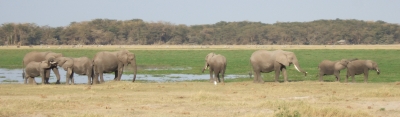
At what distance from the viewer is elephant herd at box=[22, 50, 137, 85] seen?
83.4ft

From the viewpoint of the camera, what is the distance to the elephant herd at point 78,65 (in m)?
25.4

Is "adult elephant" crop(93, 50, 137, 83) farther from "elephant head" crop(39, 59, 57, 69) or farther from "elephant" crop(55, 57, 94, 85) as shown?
"elephant head" crop(39, 59, 57, 69)

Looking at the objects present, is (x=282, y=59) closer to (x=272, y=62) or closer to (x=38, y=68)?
(x=272, y=62)

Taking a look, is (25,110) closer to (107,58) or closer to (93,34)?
(107,58)

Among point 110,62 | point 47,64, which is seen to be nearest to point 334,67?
point 110,62

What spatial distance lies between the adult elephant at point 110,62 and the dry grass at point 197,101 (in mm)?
2760

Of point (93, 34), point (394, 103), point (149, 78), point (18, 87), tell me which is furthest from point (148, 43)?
point (394, 103)

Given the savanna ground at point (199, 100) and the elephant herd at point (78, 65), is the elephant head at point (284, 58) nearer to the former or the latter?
the savanna ground at point (199, 100)

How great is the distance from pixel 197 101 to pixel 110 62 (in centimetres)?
933

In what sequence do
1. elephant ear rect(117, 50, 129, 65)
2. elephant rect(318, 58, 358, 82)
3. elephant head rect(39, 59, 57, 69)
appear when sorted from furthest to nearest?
elephant ear rect(117, 50, 129, 65), elephant rect(318, 58, 358, 82), elephant head rect(39, 59, 57, 69)

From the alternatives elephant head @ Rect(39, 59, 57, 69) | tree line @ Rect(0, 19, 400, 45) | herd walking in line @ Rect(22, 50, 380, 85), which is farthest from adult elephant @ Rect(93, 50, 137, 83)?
tree line @ Rect(0, 19, 400, 45)

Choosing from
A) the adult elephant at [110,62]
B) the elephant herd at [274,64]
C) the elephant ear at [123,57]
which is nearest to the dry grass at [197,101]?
the elephant herd at [274,64]

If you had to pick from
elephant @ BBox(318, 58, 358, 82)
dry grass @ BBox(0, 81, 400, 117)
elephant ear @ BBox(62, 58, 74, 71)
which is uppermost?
elephant ear @ BBox(62, 58, 74, 71)

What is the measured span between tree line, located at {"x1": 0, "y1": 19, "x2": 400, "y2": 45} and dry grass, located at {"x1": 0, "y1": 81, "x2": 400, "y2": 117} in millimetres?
93912
